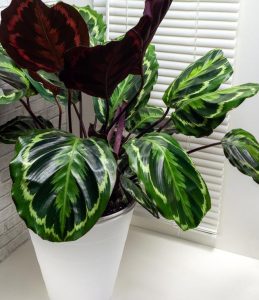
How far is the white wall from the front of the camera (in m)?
1.14

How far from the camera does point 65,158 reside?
74 cm

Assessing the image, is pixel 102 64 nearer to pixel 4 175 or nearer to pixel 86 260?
pixel 86 260

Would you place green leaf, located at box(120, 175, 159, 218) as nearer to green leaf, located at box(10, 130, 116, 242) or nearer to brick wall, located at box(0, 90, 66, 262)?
green leaf, located at box(10, 130, 116, 242)

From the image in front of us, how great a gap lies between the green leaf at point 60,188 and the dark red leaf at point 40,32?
0.58ft

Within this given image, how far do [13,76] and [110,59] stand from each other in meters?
0.36

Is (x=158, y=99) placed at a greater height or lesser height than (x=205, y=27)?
lesser

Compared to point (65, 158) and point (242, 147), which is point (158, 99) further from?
point (65, 158)

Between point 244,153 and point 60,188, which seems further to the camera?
point 244,153

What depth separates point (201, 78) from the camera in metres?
1.01

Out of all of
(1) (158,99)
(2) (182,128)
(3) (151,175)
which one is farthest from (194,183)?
(1) (158,99)

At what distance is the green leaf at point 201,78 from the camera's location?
99cm

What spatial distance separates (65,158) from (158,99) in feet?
2.14

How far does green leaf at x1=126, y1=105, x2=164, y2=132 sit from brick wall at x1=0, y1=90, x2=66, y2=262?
1.09 ft

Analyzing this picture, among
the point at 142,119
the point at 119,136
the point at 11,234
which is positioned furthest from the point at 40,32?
the point at 11,234
